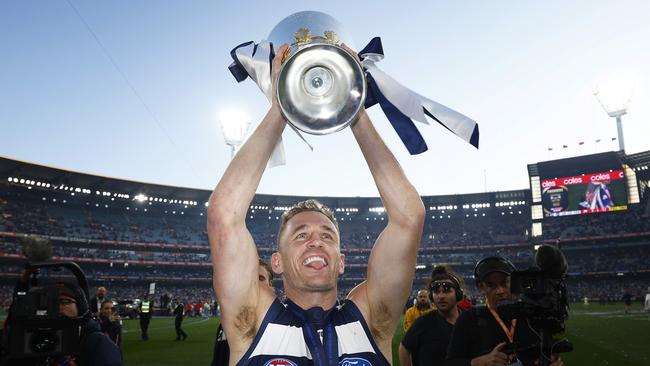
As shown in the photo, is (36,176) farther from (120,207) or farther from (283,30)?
(283,30)

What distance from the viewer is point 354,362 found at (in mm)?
2439

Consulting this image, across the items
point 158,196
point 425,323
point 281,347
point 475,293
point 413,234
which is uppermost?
point 158,196

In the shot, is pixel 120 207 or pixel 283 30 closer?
pixel 283 30

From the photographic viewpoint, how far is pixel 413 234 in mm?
2641

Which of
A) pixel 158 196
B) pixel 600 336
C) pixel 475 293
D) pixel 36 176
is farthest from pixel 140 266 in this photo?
pixel 600 336

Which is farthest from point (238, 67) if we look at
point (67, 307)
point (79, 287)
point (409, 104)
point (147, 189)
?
point (147, 189)

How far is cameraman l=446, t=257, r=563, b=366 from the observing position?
372 cm

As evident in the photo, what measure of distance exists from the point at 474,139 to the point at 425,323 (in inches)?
131

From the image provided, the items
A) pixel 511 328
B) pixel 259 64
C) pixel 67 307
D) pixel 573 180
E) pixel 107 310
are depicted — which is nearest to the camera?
pixel 259 64

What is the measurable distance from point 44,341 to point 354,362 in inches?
71.6

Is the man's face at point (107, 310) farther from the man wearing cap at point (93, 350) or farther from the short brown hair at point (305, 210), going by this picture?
the short brown hair at point (305, 210)

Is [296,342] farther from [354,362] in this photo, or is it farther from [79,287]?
[79,287]

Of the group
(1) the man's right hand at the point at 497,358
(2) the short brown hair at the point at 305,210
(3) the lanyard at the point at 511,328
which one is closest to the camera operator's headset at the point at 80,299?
(2) the short brown hair at the point at 305,210

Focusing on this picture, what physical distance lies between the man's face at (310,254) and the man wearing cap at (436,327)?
9.77 ft
